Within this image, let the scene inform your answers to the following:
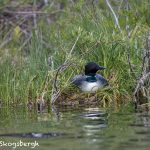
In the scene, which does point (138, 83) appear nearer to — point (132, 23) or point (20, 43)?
point (132, 23)

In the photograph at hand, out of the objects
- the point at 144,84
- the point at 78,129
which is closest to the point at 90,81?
the point at 144,84

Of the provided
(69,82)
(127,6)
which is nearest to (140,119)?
(69,82)

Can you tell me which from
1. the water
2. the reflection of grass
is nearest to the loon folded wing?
the reflection of grass

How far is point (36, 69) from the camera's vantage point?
39.1 feet

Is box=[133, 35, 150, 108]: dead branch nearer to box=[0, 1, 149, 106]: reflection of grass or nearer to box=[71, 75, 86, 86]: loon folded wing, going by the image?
box=[0, 1, 149, 106]: reflection of grass

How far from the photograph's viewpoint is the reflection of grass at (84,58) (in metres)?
11.6

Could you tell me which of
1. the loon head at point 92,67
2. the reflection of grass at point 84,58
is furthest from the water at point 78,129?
the loon head at point 92,67

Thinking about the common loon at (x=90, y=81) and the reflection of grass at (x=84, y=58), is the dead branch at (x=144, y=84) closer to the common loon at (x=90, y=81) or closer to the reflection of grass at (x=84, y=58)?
the reflection of grass at (x=84, y=58)

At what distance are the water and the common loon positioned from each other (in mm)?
836

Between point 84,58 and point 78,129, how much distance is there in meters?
3.46

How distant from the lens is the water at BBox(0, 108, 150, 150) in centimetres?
774

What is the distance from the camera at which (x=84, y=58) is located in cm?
1211

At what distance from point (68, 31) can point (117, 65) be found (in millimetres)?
1563

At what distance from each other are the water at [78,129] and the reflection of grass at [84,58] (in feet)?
2.43
